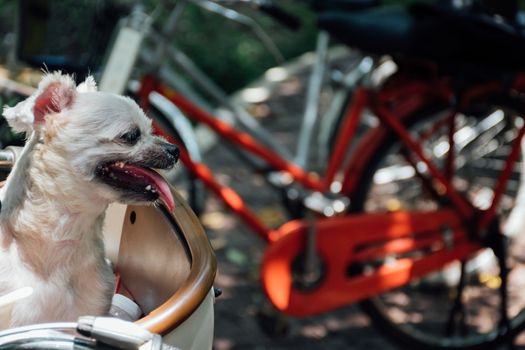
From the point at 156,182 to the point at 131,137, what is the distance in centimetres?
11

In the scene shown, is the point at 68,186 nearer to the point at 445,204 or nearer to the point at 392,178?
the point at 445,204

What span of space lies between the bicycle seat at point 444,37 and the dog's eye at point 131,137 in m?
1.82

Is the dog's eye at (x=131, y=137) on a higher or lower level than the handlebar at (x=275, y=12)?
higher

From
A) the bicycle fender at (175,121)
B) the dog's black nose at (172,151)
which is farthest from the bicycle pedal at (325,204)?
the dog's black nose at (172,151)

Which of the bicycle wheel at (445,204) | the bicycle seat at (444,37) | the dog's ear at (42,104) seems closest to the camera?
the dog's ear at (42,104)

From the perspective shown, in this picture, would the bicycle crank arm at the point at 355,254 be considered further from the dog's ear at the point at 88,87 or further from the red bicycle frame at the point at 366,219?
the dog's ear at the point at 88,87

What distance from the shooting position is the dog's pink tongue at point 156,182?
1807 millimetres

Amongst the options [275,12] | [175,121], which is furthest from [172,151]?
[175,121]

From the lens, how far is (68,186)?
5.93 ft

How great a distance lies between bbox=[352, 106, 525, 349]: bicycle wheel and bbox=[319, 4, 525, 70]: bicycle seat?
34 centimetres

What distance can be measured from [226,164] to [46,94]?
13.4ft

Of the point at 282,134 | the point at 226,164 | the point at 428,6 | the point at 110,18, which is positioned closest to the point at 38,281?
the point at 110,18

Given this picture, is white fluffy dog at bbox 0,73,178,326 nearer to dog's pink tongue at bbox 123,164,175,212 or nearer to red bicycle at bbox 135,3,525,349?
dog's pink tongue at bbox 123,164,175,212

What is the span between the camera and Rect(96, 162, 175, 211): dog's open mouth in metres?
1.81
